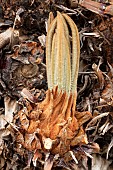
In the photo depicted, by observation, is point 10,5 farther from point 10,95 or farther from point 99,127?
point 99,127

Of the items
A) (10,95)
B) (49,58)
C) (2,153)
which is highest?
(49,58)

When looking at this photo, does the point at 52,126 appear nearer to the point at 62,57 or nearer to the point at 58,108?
the point at 58,108

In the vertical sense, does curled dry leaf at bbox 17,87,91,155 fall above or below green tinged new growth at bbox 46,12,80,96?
below

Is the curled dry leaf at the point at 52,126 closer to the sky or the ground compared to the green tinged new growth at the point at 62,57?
closer to the ground

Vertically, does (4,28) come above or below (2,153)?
above

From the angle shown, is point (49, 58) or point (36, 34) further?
point (36, 34)

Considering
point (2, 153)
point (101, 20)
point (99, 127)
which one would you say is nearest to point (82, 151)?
point (99, 127)
